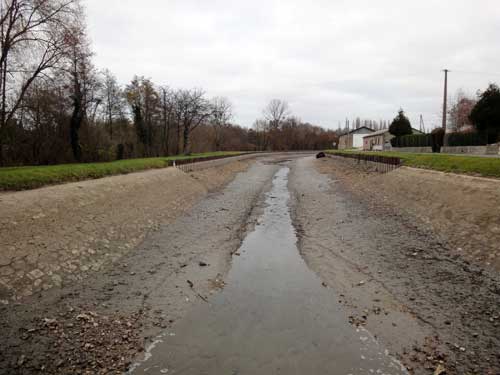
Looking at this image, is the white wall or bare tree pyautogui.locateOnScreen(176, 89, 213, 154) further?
the white wall

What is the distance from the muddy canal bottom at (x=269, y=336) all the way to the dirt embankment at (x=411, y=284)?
1.34 feet

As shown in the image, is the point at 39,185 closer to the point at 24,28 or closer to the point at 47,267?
the point at 47,267

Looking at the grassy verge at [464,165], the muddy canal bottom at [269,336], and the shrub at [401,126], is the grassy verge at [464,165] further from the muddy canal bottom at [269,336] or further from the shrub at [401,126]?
the shrub at [401,126]

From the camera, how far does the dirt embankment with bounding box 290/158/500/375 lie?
436 centimetres

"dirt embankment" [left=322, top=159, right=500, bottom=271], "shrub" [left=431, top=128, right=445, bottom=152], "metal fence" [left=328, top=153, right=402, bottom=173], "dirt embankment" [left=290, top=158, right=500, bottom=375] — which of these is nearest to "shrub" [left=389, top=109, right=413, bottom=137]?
"shrub" [left=431, top=128, right=445, bottom=152]

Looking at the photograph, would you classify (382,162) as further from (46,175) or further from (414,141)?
(46,175)

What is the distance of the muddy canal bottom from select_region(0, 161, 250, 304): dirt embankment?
328 centimetres

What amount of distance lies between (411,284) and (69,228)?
8498mm

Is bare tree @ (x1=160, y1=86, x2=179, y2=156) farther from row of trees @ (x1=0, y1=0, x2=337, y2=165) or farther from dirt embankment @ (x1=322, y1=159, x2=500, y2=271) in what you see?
dirt embankment @ (x1=322, y1=159, x2=500, y2=271)

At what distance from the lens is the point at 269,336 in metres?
4.72

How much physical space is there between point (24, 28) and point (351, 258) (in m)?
19.3

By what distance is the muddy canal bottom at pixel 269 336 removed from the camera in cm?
407

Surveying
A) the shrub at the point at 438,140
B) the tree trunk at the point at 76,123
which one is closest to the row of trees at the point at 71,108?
the tree trunk at the point at 76,123

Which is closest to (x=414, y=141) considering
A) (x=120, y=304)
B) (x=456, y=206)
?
(x=456, y=206)
